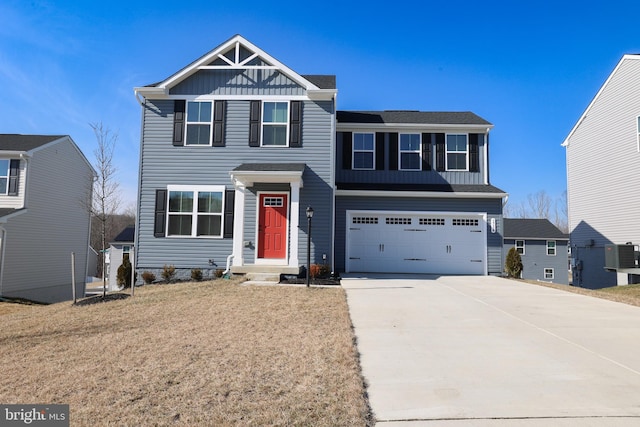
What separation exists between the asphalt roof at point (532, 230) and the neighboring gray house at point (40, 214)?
25.9 metres

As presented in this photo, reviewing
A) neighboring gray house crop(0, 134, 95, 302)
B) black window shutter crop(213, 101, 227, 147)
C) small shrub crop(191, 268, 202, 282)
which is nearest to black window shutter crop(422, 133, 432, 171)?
black window shutter crop(213, 101, 227, 147)

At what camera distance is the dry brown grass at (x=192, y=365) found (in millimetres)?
3359

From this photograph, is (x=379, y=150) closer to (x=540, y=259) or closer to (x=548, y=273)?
(x=540, y=259)

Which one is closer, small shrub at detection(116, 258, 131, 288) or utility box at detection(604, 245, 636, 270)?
small shrub at detection(116, 258, 131, 288)

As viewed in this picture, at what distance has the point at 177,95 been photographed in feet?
43.8

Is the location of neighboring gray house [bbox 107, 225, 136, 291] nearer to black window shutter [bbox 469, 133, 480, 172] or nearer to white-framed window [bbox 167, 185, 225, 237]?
white-framed window [bbox 167, 185, 225, 237]

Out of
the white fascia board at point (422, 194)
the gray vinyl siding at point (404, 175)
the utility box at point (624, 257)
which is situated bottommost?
the utility box at point (624, 257)

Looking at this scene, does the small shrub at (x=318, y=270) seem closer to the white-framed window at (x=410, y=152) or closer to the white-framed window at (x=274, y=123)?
the white-framed window at (x=274, y=123)

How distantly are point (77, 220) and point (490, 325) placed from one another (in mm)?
21693

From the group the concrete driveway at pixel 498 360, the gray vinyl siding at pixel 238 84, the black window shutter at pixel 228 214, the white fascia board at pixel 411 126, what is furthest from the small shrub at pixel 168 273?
the white fascia board at pixel 411 126

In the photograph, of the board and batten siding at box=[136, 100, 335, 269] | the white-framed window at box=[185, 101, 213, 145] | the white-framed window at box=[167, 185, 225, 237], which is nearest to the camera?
the board and batten siding at box=[136, 100, 335, 269]

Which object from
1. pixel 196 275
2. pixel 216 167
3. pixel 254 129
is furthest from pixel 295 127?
pixel 196 275

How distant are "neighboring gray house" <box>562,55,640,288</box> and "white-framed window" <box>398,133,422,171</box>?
28.6 ft

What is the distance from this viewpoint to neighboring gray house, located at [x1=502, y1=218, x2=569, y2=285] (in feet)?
91.0
